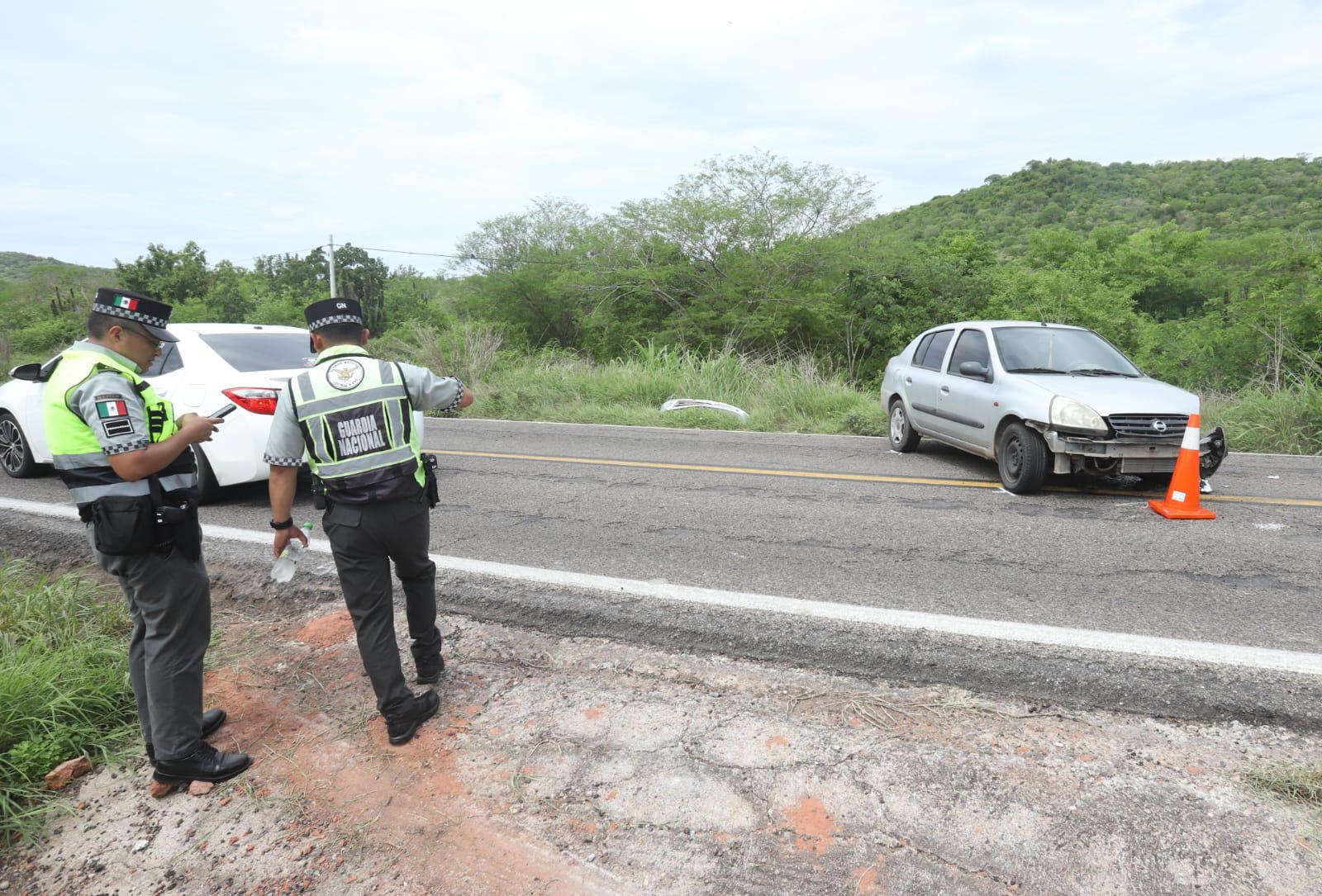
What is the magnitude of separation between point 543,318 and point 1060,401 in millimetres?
34087

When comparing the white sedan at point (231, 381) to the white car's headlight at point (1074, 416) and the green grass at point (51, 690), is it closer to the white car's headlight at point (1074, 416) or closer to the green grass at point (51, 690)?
the green grass at point (51, 690)

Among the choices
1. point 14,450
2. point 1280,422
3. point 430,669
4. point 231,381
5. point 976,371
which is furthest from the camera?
point 1280,422

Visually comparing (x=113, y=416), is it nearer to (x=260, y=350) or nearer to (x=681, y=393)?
(x=260, y=350)

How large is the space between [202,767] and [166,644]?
0.44 meters

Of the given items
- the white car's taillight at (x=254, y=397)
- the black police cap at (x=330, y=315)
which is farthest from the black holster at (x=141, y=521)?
the white car's taillight at (x=254, y=397)

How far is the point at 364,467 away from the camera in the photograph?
2.81 m

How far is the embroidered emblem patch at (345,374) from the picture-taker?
9.14 feet

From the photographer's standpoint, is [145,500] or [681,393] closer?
[145,500]

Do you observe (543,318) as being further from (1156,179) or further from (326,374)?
(1156,179)

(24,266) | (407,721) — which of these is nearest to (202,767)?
(407,721)

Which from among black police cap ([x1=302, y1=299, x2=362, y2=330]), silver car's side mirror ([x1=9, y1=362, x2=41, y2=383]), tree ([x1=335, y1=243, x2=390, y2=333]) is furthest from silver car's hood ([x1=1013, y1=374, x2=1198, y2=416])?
tree ([x1=335, y1=243, x2=390, y2=333])

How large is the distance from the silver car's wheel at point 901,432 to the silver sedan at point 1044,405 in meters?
0.04

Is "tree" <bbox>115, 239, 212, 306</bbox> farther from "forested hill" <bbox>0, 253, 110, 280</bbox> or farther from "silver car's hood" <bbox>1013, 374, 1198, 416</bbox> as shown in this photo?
"silver car's hood" <bbox>1013, 374, 1198, 416</bbox>

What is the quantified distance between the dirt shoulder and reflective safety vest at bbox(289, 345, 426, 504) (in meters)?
0.97
